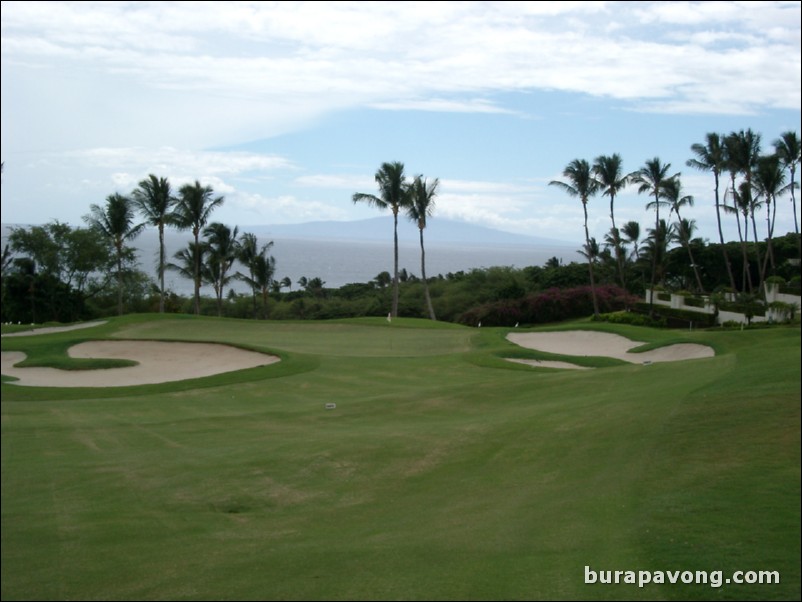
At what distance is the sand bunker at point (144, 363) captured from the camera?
73.0ft

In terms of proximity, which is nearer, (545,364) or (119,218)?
(545,364)

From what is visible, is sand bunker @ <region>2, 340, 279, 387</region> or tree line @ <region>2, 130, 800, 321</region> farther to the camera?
tree line @ <region>2, 130, 800, 321</region>

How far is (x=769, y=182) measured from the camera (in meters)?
53.0

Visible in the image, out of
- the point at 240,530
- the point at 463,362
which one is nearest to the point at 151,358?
the point at 463,362

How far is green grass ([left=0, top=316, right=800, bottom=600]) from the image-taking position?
6.78 meters

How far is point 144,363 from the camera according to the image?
997 inches

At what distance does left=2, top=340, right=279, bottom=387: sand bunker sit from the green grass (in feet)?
15.2

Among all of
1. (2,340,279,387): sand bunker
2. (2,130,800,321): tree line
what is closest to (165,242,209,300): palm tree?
(2,130,800,321): tree line

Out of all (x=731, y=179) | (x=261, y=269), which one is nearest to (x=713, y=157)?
(x=731, y=179)

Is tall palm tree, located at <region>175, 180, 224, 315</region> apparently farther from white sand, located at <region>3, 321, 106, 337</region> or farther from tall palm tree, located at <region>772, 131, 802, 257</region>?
tall palm tree, located at <region>772, 131, 802, 257</region>

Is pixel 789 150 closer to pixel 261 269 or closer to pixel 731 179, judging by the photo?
pixel 731 179

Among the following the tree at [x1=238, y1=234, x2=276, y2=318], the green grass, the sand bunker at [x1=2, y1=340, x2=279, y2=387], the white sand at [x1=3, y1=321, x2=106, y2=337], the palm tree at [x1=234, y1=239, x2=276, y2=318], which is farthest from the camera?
the palm tree at [x1=234, y1=239, x2=276, y2=318]

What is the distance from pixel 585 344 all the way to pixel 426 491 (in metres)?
Result: 22.5

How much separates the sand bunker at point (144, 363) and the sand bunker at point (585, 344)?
11441 millimetres
